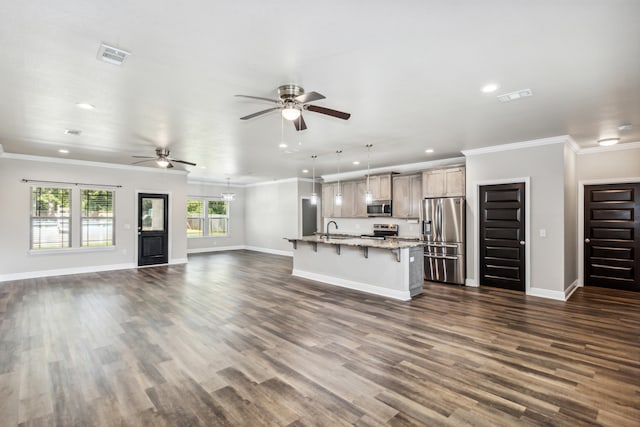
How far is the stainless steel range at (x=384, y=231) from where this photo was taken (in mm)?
8102

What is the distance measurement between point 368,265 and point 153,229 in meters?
6.47

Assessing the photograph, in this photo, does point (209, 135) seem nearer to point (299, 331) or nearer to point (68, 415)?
point (299, 331)

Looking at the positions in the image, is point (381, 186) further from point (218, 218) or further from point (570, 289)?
point (218, 218)

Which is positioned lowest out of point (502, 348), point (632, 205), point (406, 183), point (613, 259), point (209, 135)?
point (502, 348)

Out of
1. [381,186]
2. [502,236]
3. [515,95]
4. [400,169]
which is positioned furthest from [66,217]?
[502,236]

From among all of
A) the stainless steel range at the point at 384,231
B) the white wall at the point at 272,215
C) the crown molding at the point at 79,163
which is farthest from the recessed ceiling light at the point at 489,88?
the crown molding at the point at 79,163

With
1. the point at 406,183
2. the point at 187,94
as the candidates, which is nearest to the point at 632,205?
the point at 406,183

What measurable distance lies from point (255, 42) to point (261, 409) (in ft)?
9.11

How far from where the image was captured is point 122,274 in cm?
753

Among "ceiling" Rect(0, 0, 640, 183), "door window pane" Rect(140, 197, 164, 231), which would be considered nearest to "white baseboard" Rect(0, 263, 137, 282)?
"door window pane" Rect(140, 197, 164, 231)

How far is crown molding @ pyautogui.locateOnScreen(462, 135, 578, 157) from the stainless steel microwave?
2331mm

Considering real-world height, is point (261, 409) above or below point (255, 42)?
below

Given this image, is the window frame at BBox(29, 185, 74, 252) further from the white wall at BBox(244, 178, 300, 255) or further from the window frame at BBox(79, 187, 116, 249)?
the white wall at BBox(244, 178, 300, 255)

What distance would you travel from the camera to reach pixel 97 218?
26.0 feet
